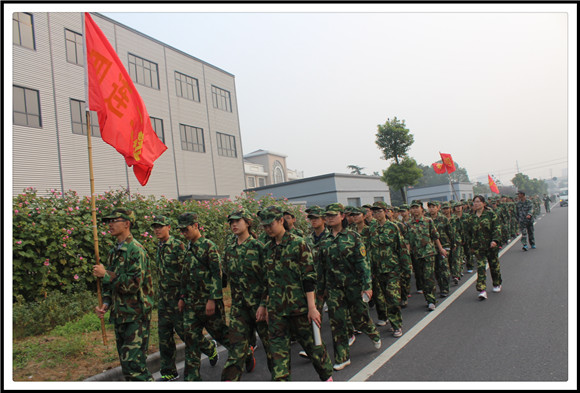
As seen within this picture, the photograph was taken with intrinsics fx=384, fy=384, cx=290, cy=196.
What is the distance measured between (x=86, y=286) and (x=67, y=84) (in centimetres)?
1329

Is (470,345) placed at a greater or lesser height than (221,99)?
lesser

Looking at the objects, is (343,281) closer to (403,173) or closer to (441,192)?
(403,173)

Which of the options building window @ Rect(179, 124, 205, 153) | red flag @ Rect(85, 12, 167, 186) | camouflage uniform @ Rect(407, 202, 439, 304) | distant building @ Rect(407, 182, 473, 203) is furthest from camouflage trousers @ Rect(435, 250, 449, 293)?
distant building @ Rect(407, 182, 473, 203)

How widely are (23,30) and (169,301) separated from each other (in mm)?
15875

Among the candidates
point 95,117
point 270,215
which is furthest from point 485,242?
point 95,117

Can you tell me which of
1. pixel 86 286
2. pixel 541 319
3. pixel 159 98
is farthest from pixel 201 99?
pixel 541 319

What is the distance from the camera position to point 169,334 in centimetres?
450

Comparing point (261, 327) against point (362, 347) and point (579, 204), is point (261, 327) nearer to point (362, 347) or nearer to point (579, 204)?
point (362, 347)

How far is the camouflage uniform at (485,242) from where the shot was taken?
7145 millimetres

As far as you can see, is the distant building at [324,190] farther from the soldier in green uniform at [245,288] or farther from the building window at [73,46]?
the soldier in green uniform at [245,288]

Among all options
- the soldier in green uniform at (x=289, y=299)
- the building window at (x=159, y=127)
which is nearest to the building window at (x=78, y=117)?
the building window at (x=159, y=127)

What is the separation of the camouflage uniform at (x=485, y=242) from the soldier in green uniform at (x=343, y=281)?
132 inches

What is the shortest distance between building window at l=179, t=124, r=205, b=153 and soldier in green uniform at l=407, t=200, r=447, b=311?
1835cm

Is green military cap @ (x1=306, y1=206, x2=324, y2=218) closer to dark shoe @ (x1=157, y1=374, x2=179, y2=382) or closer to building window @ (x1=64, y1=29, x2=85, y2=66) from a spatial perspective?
dark shoe @ (x1=157, y1=374, x2=179, y2=382)
